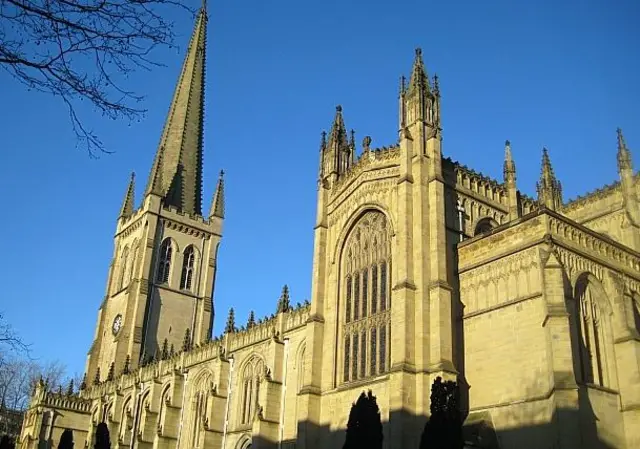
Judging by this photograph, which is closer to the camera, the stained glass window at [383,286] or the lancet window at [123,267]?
the stained glass window at [383,286]

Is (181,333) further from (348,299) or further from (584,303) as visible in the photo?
(584,303)

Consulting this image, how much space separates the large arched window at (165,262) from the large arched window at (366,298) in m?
42.0

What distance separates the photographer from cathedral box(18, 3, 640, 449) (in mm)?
27641

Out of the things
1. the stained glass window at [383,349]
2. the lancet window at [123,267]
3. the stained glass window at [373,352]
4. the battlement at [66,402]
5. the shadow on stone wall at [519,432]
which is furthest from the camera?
the lancet window at [123,267]

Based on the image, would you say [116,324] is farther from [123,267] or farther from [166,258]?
[166,258]

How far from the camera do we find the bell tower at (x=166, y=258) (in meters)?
71.4

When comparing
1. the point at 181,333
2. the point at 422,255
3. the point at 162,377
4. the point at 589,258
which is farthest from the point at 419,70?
the point at 181,333

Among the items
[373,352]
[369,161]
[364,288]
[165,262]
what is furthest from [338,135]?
[165,262]

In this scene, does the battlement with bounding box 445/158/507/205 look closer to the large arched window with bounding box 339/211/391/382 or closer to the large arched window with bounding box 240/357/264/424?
the large arched window with bounding box 339/211/391/382

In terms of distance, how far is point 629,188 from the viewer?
37938 mm

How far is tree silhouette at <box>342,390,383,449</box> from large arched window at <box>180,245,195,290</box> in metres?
52.6

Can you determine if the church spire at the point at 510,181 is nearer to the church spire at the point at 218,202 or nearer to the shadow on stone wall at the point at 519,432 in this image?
the shadow on stone wall at the point at 519,432

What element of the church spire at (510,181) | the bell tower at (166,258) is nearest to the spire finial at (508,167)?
the church spire at (510,181)

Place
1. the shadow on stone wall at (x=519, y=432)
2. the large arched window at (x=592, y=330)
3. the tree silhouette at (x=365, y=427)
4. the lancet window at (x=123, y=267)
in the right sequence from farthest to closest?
the lancet window at (x=123, y=267), the large arched window at (x=592, y=330), the tree silhouette at (x=365, y=427), the shadow on stone wall at (x=519, y=432)
